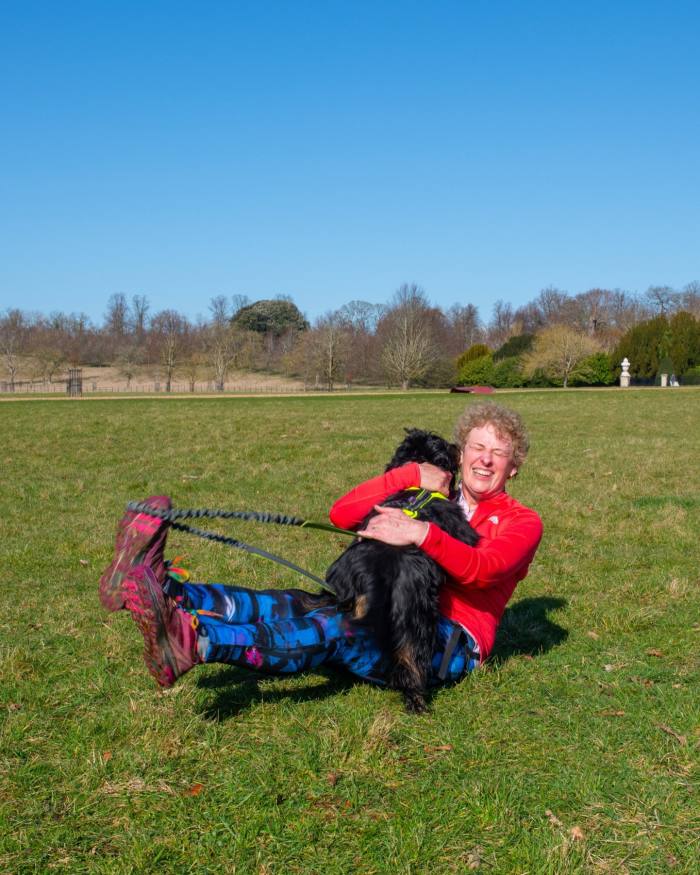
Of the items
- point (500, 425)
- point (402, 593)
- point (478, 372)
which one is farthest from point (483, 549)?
point (478, 372)

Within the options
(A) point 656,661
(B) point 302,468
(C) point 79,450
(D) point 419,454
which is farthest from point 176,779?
(C) point 79,450

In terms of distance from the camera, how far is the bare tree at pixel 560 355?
216 feet

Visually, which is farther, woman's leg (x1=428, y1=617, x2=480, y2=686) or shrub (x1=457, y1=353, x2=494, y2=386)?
shrub (x1=457, y1=353, x2=494, y2=386)

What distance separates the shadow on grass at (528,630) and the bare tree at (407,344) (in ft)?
224

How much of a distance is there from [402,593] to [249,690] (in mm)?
1197

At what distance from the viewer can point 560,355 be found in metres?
66.2

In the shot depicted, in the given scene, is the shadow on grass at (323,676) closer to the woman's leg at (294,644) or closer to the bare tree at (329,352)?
the woman's leg at (294,644)

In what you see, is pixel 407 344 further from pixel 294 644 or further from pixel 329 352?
pixel 294 644

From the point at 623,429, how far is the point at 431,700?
55.8 feet

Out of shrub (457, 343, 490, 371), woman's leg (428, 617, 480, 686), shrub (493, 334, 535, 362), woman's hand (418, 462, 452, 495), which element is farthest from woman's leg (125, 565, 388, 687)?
shrub (493, 334, 535, 362)

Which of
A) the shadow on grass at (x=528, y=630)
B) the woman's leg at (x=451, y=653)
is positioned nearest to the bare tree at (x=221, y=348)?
the shadow on grass at (x=528, y=630)

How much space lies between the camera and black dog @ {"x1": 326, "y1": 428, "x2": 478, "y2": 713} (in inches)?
148

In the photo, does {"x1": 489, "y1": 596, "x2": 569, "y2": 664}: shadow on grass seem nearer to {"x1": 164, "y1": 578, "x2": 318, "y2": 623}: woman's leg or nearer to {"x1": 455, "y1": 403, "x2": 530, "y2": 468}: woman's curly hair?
{"x1": 455, "y1": 403, "x2": 530, "y2": 468}: woman's curly hair

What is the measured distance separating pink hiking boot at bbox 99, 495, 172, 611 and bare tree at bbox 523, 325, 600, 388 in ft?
211
